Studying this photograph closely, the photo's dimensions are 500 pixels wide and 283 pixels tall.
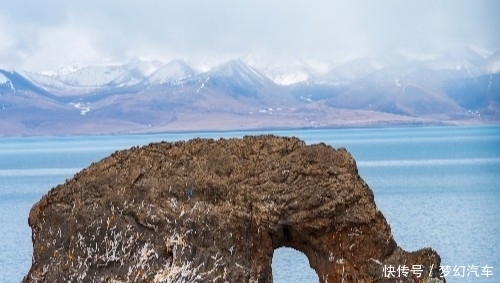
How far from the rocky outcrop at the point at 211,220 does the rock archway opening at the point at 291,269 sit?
14003 mm

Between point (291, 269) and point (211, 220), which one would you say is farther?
point (291, 269)

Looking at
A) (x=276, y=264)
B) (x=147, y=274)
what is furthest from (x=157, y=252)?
(x=276, y=264)

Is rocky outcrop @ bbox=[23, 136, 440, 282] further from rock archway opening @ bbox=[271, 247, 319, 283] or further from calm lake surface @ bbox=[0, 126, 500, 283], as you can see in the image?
rock archway opening @ bbox=[271, 247, 319, 283]

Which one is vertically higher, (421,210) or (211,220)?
(211,220)

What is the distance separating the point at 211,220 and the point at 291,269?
16.8 m

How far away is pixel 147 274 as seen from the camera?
800 cm

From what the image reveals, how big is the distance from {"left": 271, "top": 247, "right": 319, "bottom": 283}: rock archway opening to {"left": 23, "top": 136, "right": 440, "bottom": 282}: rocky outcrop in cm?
1400

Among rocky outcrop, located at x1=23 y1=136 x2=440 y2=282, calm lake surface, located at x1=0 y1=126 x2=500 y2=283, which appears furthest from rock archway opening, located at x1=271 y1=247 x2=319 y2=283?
rocky outcrop, located at x1=23 y1=136 x2=440 y2=282

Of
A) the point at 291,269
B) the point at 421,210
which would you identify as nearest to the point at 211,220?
the point at 291,269

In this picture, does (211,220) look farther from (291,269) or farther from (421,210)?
(421,210)

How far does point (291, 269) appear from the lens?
24.7 m

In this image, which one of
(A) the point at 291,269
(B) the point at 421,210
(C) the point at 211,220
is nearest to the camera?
(C) the point at 211,220

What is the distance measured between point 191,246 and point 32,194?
41.9m

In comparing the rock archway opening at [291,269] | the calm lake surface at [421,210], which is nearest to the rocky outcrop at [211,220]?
the calm lake surface at [421,210]
